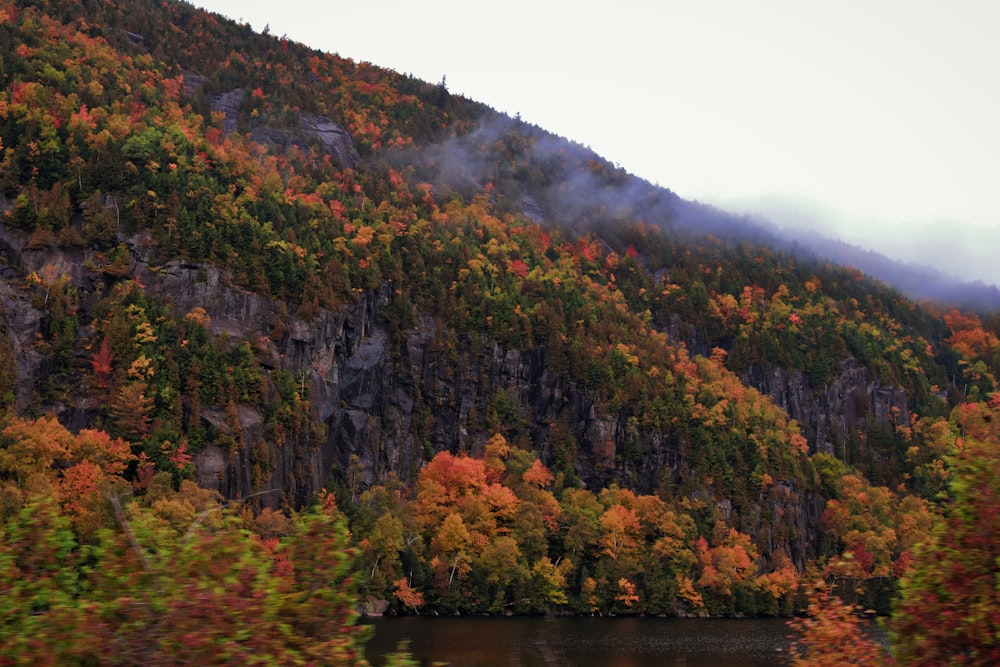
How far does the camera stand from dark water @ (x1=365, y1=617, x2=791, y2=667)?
59750 millimetres

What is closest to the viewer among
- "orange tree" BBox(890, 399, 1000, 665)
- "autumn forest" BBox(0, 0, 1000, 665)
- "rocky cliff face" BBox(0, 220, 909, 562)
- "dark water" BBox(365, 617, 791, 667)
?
"autumn forest" BBox(0, 0, 1000, 665)

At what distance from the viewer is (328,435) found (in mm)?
125250

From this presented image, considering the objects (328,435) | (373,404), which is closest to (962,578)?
(328,435)

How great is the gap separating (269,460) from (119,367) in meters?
20.3

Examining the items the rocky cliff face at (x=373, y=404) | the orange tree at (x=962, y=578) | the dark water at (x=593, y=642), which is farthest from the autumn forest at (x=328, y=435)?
the dark water at (x=593, y=642)

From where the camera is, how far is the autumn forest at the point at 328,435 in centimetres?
1064

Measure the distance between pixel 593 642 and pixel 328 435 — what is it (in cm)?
6144

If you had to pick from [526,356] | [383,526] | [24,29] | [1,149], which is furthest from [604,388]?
[24,29]

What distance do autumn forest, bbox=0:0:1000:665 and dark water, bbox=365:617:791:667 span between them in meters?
7.84

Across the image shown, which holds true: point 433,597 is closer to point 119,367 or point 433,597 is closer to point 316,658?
point 119,367

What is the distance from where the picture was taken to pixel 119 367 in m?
96.8

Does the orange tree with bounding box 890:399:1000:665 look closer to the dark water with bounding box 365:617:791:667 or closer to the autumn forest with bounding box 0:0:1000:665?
the autumn forest with bounding box 0:0:1000:665

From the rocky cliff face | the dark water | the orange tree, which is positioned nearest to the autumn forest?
the orange tree

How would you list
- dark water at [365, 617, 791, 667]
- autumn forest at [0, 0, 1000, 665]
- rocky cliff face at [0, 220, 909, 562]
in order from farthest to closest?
rocky cliff face at [0, 220, 909, 562]
dark water at [365, 617, 791, 667]
autumn forest at [0, 0, 1000, 665]
